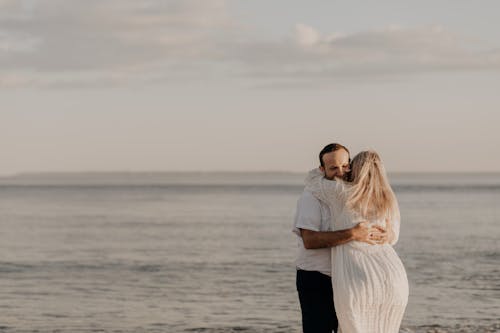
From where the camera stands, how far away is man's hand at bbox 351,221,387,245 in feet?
18.5

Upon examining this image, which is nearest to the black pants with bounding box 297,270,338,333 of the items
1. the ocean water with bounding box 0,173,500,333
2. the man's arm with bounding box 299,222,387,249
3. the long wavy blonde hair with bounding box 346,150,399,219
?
the man's arm with bounding box 299,222,387,249

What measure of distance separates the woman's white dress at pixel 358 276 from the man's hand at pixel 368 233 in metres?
0.03

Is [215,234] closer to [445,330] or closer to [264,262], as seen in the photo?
[264,262]

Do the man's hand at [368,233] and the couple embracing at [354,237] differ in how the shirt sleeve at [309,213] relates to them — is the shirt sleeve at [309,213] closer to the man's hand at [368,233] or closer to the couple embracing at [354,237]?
the couple embracing at [354,237]

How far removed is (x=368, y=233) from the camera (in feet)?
18.6

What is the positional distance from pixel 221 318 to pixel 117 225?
24.9 m

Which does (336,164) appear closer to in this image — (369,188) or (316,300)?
(369,188)

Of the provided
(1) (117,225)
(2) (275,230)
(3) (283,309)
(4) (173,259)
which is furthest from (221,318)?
(1) (117,225)

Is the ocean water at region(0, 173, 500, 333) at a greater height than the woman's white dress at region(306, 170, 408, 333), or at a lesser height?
lesser

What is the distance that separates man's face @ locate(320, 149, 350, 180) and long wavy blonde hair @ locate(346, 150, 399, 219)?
7cm

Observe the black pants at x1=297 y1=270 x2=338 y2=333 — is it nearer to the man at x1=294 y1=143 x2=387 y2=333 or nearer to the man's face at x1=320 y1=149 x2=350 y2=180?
the man at x1=294 y1=143 x2=387 y2=333

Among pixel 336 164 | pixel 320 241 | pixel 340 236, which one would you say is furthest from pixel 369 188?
pixel 320 241

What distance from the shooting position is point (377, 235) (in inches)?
226

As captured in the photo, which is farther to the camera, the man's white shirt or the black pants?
the black pants
